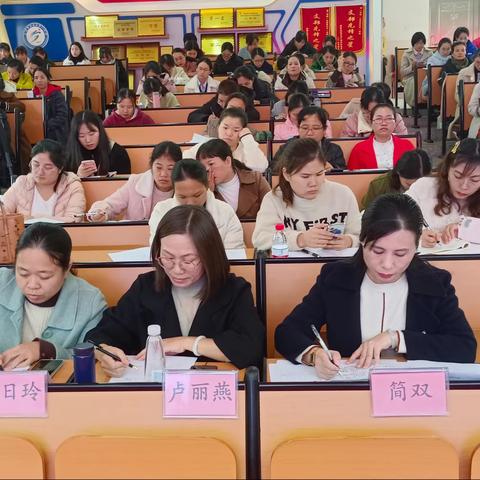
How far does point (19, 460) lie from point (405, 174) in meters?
2.54

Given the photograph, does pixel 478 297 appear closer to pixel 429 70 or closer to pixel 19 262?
pixel 19 262

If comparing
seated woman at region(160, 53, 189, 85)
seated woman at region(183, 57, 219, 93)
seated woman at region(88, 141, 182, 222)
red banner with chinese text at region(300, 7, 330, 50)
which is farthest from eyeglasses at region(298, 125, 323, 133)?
red banner with chinese text at region(300, 7, 330, 50)

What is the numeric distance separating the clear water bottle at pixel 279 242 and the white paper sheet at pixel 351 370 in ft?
2.26

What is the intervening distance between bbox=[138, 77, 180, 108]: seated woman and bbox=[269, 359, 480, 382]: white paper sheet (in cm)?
552

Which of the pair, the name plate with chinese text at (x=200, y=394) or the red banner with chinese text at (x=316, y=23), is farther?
the red banner with chinese text at (x=316, y=23)

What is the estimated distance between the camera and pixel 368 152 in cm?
436

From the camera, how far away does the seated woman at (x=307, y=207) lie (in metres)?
2.74

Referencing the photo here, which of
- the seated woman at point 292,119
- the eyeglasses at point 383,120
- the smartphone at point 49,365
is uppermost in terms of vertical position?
the seated woman at point 292,119

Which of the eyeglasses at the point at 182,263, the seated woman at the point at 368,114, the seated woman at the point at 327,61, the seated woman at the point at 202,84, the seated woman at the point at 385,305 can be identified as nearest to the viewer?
the seated woman at the point at 385,305

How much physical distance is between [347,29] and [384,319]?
34.9 feet

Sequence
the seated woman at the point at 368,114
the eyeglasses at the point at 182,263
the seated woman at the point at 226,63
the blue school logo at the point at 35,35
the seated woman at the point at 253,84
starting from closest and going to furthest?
1. the eyeglasses at the point at 182,263
2. the seated woman at the point at 368,114
3. the seated woman at the point at 253,84
4. the seated woman at the point at 226,63
5. the blue school logo at the point at 35,35

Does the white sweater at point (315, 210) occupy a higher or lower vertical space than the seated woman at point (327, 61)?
lower

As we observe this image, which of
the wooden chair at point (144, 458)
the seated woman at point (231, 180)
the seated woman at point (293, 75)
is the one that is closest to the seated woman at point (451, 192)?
the seated woman at point (231, 180)

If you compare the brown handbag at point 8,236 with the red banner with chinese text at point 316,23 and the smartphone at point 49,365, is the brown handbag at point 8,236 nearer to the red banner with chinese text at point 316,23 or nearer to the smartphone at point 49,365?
the smartphone at point 49,365
